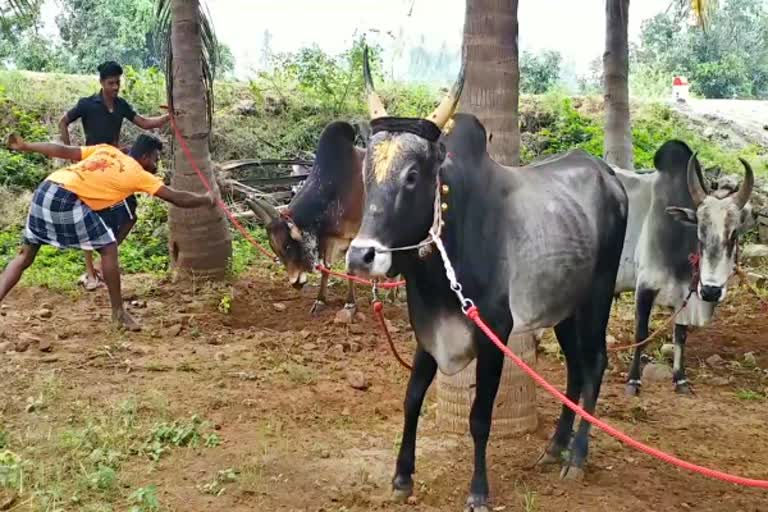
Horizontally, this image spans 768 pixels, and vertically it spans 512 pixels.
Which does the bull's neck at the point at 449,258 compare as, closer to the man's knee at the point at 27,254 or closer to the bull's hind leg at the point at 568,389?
the bull's hind leg at the point at 568,389

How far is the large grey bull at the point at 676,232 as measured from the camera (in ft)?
19.6

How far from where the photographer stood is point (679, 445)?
5.25 m

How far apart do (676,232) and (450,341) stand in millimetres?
3257

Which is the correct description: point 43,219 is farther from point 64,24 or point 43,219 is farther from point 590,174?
point 64,24

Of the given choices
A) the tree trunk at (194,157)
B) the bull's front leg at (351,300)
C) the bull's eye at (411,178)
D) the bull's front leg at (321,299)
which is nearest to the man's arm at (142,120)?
the tree trunk at (194,157)

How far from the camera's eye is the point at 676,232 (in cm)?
666

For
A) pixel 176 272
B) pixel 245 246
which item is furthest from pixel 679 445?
pixel 245 246

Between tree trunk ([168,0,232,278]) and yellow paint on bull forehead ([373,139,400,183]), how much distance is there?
472 centimetres

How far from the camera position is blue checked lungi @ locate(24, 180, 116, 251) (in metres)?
6.48

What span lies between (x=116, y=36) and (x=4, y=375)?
16.8m

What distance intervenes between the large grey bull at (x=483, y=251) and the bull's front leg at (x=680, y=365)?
1.80 m

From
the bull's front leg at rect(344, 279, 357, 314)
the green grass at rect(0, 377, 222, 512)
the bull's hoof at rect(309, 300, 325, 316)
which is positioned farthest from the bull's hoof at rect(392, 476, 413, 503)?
the bull's hoof at rect(309, 300, 325, 316)

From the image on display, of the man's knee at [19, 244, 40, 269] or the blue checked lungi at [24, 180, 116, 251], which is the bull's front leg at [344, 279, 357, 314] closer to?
the blue checked lungi at [24, 180, 116, 251]

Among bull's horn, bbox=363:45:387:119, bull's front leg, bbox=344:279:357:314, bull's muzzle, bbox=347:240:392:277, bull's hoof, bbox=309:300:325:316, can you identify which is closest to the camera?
bull's muzzle, bbox=347:240:392:277
